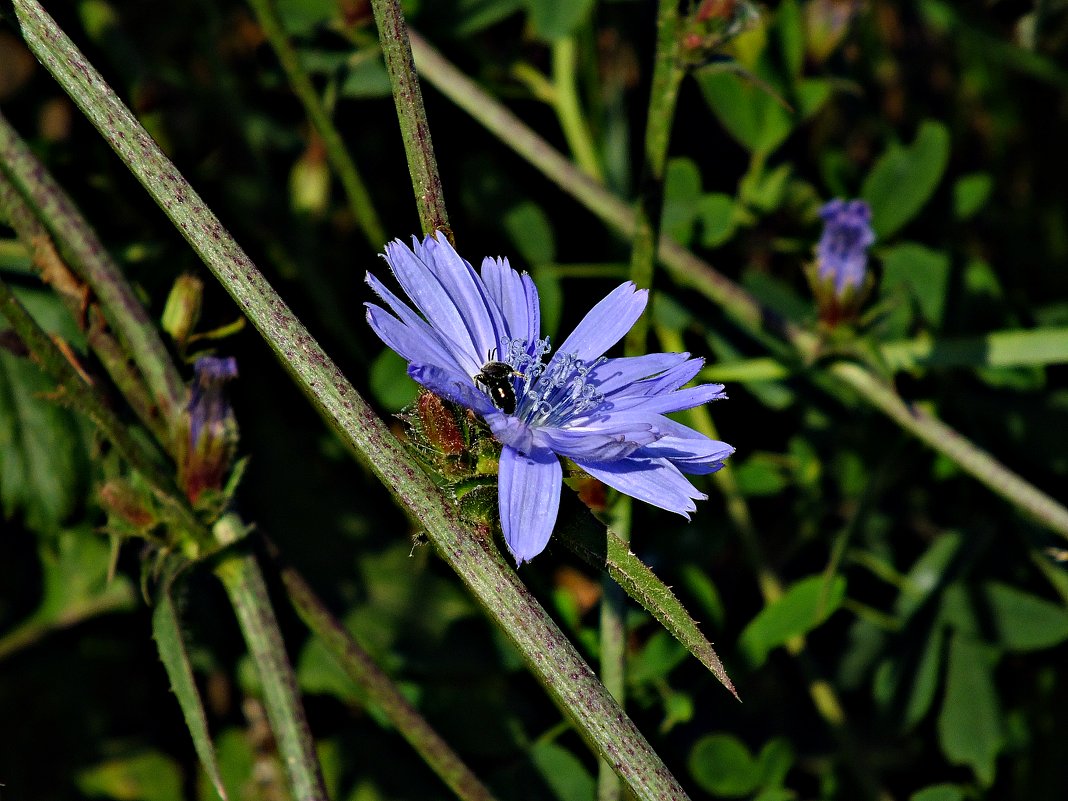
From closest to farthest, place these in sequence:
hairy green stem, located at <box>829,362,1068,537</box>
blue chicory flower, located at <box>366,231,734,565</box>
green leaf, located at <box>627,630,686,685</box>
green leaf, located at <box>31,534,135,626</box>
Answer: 1. blue chicory flower, located at <box>366,231,734,565</box>
2. green leaf, located at <box>627,630,686,685</box>
3. hairy green stem, located at <box>829,362,1068,537</box>
4. green leaf, located at <box>31,534,135,626</box>

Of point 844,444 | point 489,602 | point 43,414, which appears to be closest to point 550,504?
point 489,602

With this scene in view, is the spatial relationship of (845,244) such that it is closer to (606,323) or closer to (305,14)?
(606,323)

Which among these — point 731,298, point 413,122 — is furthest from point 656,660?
point 413,122

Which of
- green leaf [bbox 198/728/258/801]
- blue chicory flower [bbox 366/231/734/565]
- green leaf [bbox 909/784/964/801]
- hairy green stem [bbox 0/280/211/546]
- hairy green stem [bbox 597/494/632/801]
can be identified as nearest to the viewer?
blue chicory flower [bbox 366/231/734/565]

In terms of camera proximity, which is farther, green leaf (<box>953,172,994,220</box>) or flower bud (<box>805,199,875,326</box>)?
green leaf (<box>953,172,994,220</box>)

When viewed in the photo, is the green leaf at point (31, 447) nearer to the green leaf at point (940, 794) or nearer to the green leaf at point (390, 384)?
the green leaf at point (390, 384)

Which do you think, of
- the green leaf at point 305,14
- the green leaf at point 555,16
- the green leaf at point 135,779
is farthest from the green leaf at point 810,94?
the green leaf at point 135,779

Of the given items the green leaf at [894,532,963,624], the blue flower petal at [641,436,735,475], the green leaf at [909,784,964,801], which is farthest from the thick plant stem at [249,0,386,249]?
the green leaf at [909,784,964,801]

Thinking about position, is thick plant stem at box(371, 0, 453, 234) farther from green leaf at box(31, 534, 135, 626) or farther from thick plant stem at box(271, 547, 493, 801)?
green leaf at box(31, 534, 135, 626)
